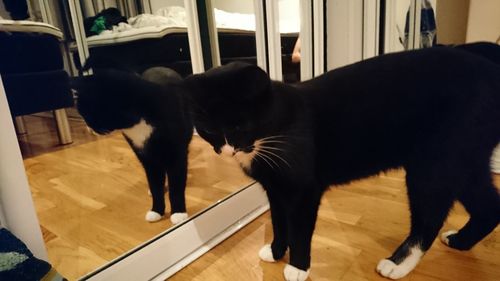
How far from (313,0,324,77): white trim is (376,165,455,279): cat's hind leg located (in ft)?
2.87

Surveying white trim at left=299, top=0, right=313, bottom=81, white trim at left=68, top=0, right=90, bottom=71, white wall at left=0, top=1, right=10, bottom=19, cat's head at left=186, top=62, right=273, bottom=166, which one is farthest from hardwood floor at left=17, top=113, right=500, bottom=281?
white trim at left=299, top=0, right=313, bottom=81

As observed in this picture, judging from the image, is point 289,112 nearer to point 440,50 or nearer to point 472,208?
point 440,50

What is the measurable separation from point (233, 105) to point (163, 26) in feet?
2.49

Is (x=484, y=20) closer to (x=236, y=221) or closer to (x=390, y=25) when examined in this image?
(x=390, y=25)

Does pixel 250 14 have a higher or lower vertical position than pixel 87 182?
higher

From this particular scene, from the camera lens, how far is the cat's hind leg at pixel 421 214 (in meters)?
0.84

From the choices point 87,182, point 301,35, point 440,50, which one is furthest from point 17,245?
point 301,35

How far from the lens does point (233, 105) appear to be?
0.70 meters

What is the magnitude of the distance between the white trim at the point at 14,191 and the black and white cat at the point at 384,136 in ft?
1.19

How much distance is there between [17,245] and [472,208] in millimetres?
1097

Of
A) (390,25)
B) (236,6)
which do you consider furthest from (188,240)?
(390,25)

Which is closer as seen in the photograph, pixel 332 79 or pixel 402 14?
pixel 332 79

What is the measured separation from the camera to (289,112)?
0.79 metres

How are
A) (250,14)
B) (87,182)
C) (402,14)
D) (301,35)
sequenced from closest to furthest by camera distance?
(87,182) → (250,14) → (301,35) → (402,14)
